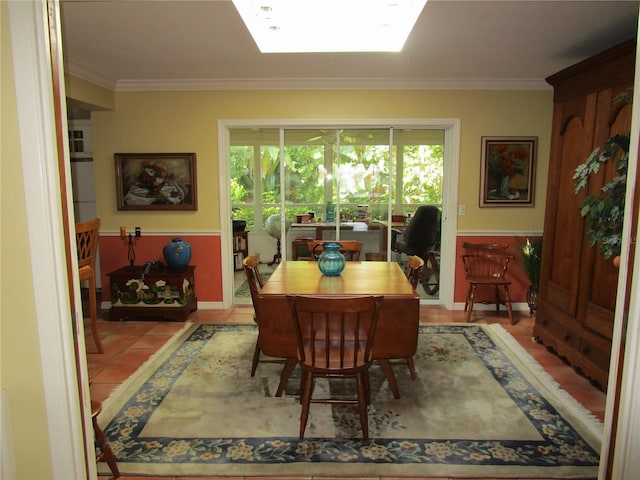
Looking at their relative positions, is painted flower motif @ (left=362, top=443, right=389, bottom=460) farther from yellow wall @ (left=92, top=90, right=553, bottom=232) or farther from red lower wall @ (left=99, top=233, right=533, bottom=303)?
yellow wall @ (left=92, top=90, right=553, bottom=232)

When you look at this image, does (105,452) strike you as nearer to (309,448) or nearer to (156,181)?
(309,448)

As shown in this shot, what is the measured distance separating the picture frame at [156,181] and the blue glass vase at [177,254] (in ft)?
1.41

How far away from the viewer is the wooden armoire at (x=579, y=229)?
257cm

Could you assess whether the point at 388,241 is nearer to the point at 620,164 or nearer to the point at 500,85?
the point at 500,85

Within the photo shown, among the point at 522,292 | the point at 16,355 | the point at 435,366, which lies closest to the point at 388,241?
the point at 522,292

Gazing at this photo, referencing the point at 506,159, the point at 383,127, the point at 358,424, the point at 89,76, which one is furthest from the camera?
the point at 383,127

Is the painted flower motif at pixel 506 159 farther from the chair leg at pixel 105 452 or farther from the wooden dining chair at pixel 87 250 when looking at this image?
the chair leg at pixel 105 452

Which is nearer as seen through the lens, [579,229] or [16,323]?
[16,323]

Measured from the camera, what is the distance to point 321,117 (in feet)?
14.1

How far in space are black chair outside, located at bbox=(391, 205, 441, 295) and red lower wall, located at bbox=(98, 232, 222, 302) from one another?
2009mm

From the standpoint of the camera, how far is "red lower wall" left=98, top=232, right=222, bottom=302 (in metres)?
4.48

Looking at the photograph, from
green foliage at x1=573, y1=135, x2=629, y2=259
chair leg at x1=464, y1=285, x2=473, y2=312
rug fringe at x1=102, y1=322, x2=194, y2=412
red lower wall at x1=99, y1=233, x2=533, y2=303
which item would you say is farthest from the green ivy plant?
rug fringe at x1=102, y1=322, x2=194, y2=412

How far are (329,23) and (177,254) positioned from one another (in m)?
2.80

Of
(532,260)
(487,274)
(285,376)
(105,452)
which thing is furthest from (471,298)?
(105,452)
